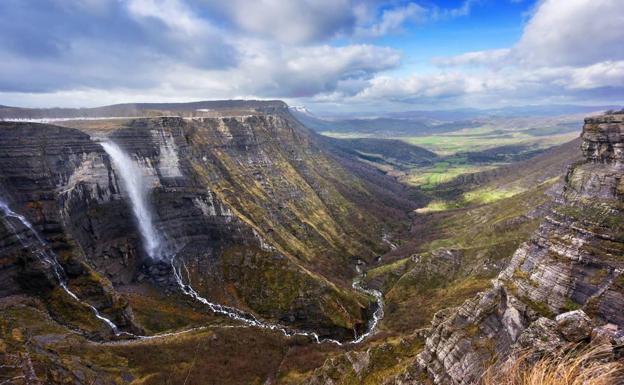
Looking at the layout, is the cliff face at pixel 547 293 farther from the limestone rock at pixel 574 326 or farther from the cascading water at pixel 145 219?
the cascading water at pixel 145 219

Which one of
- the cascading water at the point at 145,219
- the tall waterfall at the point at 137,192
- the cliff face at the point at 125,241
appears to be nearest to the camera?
the cliff face at the point at 125,241

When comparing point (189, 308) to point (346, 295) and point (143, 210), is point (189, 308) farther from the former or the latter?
point (346, 295)

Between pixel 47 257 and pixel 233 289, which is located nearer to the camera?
pixel 47 257

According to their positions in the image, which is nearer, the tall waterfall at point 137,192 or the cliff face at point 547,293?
the cliff face at point 547,293

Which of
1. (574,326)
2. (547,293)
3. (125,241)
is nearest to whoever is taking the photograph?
(574,326)

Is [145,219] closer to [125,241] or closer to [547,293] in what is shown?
[125,241]

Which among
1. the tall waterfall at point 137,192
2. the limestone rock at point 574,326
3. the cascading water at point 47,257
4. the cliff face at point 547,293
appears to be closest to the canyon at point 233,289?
the limestone rock at point 574,326

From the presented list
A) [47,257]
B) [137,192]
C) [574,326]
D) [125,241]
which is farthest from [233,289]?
[574,326]
